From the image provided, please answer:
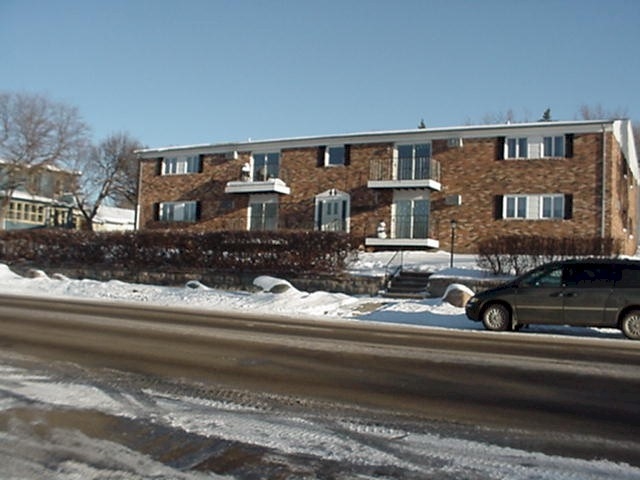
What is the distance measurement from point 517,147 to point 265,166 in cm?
1401

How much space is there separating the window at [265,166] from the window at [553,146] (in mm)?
14502

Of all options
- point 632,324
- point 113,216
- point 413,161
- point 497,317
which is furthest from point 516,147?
point 113,216

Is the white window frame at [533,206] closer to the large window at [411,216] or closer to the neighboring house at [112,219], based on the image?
the large window at [411,216]

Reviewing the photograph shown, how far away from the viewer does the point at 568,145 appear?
30.7 m

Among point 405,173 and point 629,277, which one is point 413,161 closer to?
point 405,173

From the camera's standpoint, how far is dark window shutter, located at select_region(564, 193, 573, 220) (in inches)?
1195

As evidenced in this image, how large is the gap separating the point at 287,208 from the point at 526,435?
3137cm

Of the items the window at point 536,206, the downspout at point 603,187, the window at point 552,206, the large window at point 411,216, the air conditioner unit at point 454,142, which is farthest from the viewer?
the large window at point 411,216

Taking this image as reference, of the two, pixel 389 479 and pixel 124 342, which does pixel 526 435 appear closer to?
pixel 389 479

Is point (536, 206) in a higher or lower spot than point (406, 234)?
higher

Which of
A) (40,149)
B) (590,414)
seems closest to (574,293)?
(590,414)

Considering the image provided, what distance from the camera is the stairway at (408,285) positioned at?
70.9 ft

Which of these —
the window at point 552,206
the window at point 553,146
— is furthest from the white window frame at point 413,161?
the window at point 552,206

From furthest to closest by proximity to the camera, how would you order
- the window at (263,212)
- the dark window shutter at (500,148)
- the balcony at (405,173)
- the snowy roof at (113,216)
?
1. the snowy roof at (113,216)
2. the window at (263,212)
3. the balcony at (405,173)
4. the dark window shutter at (500,148)
